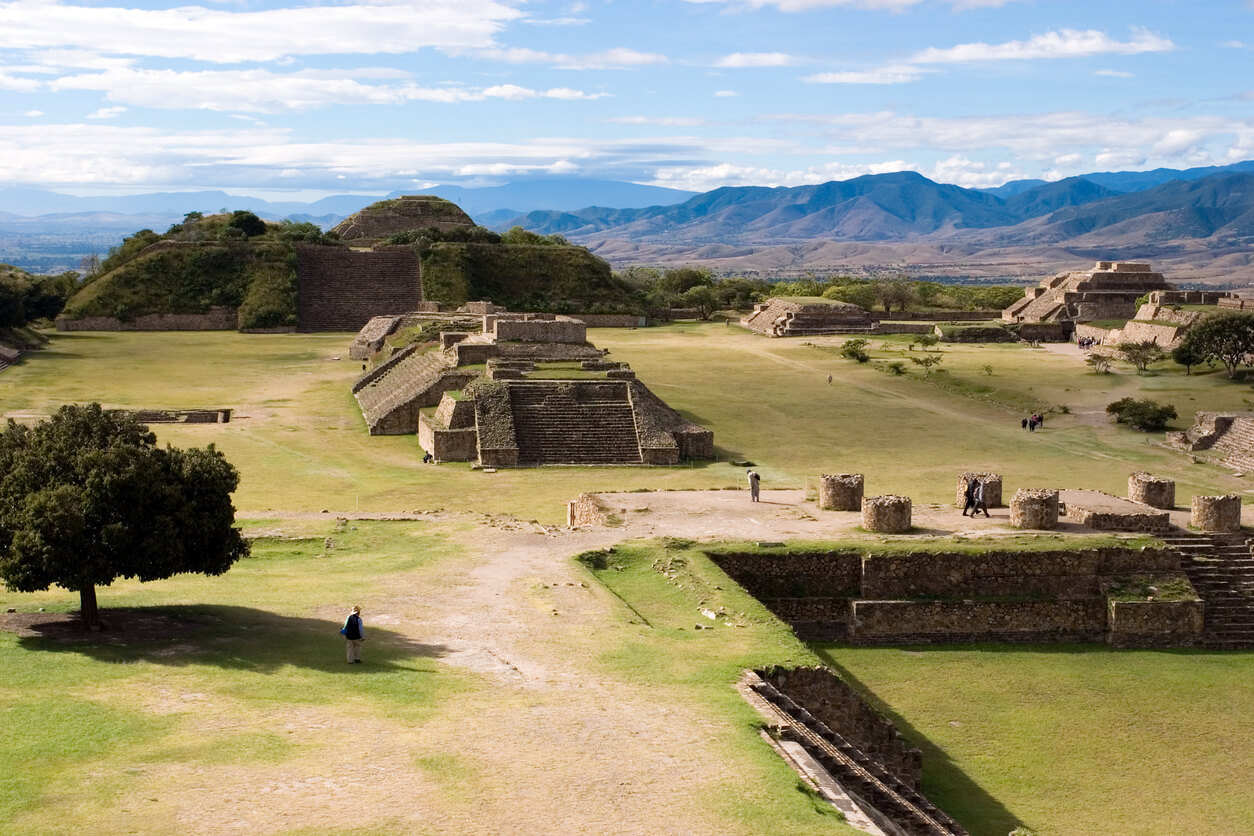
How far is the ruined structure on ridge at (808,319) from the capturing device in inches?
3125

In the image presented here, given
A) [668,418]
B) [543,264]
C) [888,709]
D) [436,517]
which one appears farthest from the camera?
[543,264]

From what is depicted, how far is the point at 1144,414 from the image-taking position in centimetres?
4609

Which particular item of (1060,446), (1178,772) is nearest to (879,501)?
(1178,772)

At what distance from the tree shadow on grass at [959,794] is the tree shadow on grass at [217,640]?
670cm

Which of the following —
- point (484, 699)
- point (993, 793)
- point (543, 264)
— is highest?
point (543, 264)

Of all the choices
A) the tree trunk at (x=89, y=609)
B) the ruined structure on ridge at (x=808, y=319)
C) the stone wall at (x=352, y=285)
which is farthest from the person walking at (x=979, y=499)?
the stone wall at (x=352, y=285)

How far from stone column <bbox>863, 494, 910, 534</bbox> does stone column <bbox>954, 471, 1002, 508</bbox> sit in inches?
109

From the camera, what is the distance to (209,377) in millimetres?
56531

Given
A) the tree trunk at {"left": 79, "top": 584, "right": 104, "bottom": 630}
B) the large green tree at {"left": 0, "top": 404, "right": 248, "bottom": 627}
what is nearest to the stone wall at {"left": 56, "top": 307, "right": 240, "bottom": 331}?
the large green tree at {"left": 0, "top": 404, "right": 248, "bottom": 627}

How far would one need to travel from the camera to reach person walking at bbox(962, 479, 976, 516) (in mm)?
26781

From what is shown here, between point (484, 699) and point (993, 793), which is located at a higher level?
point (484, 699)

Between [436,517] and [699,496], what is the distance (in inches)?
235

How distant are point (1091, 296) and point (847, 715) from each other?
73.2m

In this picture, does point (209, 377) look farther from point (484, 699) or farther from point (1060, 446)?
point (484, 699)
